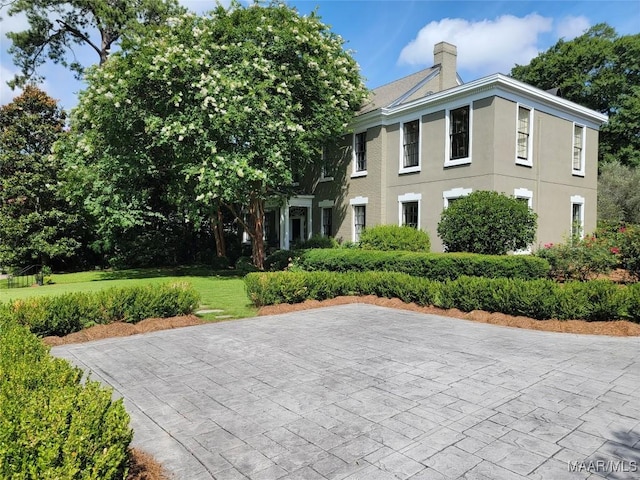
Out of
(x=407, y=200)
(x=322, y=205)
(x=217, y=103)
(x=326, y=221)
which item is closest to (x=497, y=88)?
(x=407, y=200)

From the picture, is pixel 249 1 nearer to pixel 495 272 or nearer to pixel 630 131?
pixel 495 272

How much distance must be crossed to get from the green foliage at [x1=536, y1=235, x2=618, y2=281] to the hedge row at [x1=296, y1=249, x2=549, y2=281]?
0.77 m

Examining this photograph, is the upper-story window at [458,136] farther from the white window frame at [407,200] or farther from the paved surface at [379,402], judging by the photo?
the paved surface at [379,402]

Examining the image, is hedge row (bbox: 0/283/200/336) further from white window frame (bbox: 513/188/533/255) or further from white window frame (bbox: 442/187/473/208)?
white window frame (bbox: 513/188/533/255)

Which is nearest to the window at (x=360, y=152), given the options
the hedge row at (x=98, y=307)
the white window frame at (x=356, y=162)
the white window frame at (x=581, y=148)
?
the white window frame at (x=356, y=162)

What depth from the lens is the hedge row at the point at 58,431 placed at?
2219 millimetres

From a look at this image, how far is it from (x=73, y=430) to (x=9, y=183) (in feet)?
76.8

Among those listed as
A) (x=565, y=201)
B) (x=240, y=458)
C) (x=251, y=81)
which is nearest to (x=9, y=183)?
(x=251, y=81)

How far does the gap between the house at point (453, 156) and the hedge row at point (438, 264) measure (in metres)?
3.70

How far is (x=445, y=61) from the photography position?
19734 millimetres

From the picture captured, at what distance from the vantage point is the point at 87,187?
18.0 meters

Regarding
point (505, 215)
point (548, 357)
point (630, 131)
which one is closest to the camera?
point (548, 357)

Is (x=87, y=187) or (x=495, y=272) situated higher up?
(x=87, y=187)

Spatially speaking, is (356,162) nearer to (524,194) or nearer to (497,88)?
(497,88)
